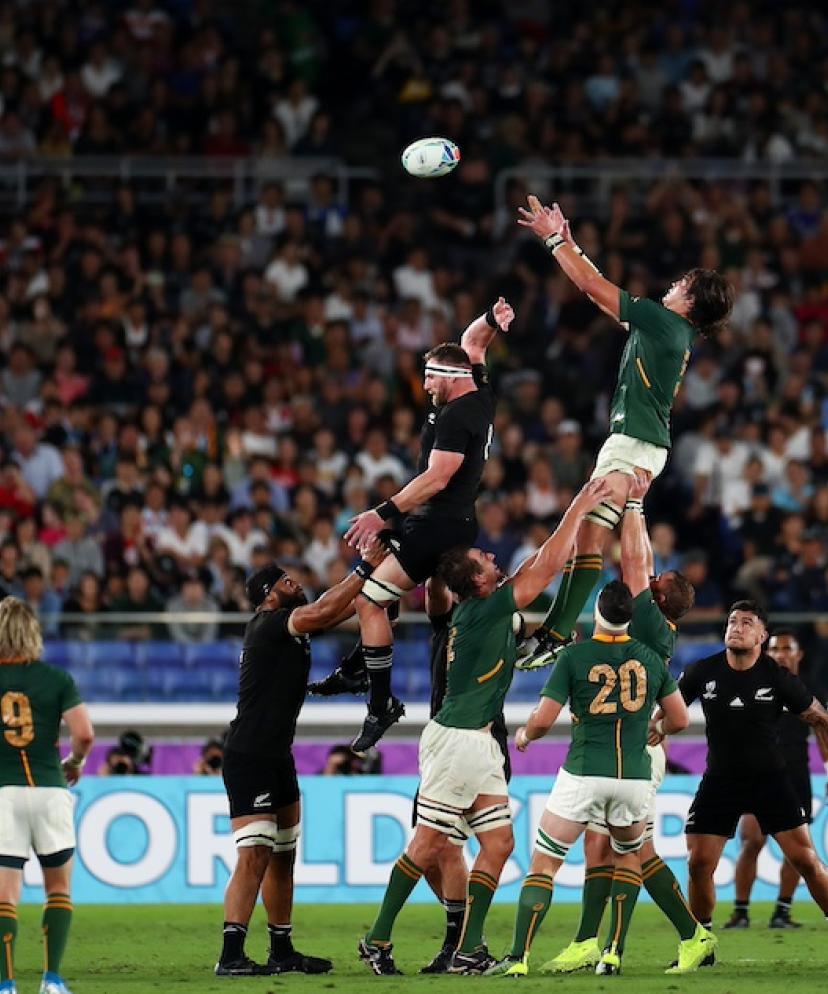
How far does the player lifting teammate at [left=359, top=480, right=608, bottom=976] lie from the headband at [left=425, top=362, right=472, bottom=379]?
35.6 inches

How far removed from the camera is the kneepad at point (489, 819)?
10.9 meters

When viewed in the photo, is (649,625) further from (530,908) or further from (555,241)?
(555,241)

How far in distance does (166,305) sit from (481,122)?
4.49 m

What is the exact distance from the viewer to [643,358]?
35.2ft

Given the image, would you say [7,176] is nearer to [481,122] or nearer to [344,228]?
[344,228]

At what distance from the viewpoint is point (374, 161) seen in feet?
76.2

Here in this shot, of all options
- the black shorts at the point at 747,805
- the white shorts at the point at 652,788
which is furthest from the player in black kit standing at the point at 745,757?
the white shorts at the point at 652,788

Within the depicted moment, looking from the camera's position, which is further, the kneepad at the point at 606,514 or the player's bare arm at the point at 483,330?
the player's bare arm at the point at 483,330

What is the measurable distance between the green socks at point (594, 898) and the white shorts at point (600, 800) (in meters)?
0.55

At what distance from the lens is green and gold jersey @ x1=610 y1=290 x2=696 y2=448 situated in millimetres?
10656

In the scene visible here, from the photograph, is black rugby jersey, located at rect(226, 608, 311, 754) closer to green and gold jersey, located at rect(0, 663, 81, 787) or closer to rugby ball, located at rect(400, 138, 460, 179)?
green and gold jersey, located at rect(0, 663, 81, 787)

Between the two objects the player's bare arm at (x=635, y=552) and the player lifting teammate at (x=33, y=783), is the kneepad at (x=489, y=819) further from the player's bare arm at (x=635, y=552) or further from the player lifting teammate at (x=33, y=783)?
the player lifting teammate at (x=33, y=783)

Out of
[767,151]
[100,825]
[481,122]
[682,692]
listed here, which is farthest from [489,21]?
[682,692]

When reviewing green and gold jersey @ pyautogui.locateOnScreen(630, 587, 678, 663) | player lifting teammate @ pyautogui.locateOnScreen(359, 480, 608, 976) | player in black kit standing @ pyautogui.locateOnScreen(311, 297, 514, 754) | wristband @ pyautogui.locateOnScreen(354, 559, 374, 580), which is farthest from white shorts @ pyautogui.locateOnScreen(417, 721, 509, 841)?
green and gold jersey @ pyautogui.locateOnScreen(630, 587, 678, 663)
